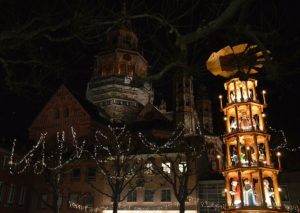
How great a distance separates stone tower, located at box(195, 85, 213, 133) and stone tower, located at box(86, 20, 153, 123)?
20.3 metres

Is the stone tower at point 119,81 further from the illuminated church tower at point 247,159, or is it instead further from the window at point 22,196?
the illuminated church tower at point 247,159

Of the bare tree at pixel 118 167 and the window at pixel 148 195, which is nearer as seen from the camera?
the bare tree at pixel 118 167

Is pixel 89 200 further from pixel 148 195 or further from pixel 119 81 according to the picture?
pixel 119 81

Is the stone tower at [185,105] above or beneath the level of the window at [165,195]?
above

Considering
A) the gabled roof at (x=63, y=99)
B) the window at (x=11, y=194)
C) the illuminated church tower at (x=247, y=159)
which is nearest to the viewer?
the illuminated church tower at (x=247, y=159)

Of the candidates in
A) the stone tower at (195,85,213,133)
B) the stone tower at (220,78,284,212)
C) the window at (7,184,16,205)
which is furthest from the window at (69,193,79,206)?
the stone tower at (195,85,213,133)

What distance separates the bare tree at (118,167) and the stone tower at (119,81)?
1313 centimetres

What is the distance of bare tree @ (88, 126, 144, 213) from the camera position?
27516mm

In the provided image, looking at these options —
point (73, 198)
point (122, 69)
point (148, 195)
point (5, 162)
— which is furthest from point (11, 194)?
point (122, 69)

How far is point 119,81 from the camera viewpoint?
2200 inches

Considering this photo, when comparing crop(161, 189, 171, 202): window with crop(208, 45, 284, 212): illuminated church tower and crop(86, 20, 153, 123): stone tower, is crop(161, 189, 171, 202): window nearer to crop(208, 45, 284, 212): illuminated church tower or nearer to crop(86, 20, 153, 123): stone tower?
crop(208, 45, 284, 212): illuminated church tower

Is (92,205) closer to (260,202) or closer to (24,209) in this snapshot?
(24,209)

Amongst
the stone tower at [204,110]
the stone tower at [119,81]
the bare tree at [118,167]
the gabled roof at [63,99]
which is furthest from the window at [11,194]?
the stone tower at [204,110]

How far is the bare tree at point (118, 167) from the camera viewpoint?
2752cm
